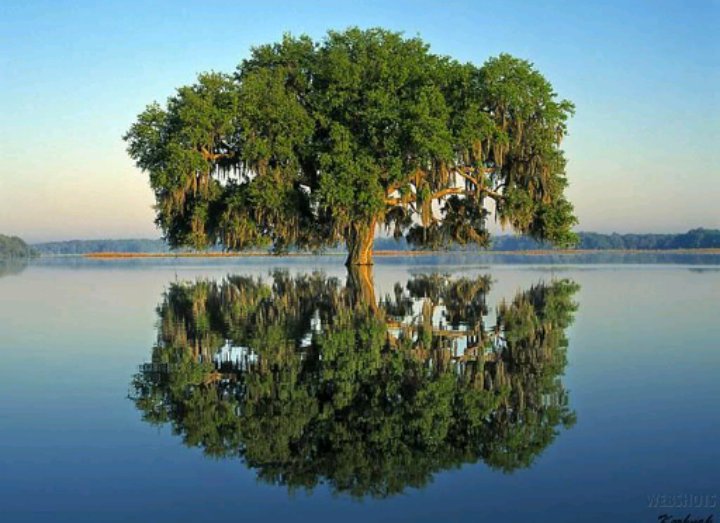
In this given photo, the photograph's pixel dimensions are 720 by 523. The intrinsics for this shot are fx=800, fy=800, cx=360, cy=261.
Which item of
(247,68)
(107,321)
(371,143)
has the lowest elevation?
(107,321)

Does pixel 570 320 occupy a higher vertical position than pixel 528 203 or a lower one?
lower

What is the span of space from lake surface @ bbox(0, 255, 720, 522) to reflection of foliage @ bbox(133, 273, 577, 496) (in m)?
0.03

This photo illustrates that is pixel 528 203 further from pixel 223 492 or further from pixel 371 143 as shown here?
pixel 223 492

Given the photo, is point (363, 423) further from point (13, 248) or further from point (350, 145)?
point (13, 248)

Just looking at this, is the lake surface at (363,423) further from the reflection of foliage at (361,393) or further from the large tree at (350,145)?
the large tree at (350,145)

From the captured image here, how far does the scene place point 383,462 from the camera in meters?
5.51

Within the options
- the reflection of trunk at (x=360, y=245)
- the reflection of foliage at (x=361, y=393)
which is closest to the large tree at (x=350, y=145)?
the reflection of trunk at (x=360, y=245)

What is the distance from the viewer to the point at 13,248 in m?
177

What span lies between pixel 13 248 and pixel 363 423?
187 meters

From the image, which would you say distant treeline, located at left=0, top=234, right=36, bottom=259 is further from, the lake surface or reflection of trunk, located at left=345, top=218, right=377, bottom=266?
the lake surface

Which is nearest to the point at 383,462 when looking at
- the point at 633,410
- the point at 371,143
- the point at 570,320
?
the point at 633,410

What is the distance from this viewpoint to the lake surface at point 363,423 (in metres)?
4.81

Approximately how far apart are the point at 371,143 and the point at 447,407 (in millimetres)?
31317

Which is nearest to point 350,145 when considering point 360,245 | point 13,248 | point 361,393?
point 360,245
